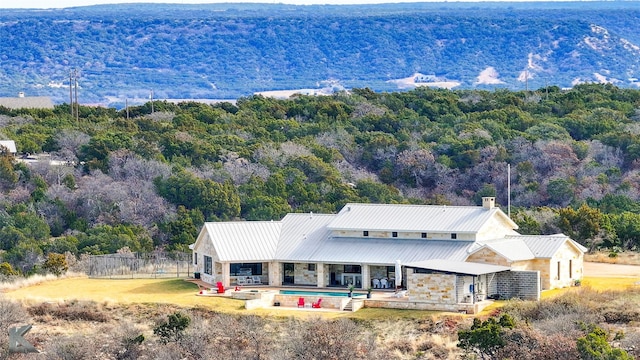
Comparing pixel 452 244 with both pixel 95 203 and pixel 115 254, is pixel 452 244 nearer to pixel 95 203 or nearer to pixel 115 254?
pixel 115 254

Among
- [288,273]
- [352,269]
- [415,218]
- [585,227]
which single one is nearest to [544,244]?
[415,218]

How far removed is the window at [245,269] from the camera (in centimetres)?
5525

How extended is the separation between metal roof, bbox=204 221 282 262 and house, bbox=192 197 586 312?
34 mm

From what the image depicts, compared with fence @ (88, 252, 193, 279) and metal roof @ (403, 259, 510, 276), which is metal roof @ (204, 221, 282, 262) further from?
metal roof @ (403, 259, 510, 276)

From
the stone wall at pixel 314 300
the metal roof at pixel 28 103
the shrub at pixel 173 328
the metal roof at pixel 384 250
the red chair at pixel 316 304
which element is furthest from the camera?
the metal roof at pixel 28 103

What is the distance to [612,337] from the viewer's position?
1777 inches

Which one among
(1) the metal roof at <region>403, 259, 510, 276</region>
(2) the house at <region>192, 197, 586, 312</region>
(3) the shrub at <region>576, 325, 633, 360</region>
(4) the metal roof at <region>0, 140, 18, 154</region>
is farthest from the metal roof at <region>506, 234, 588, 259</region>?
(4) the metal roof at <region>0, 140, 18, 154</region>

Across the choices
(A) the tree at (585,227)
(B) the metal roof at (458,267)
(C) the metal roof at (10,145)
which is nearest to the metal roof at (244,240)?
(B) the metal roof at (458,267)

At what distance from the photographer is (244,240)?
5584cm

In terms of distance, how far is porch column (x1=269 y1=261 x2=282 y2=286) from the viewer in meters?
55.1

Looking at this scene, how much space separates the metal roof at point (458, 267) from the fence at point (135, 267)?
35.8 feet

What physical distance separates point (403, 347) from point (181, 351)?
647 centimetres

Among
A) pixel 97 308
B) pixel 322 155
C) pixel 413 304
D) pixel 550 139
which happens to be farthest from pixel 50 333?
pixel 550 139

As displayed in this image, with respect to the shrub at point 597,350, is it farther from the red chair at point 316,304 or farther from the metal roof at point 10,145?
the metal roof at point 10,145
